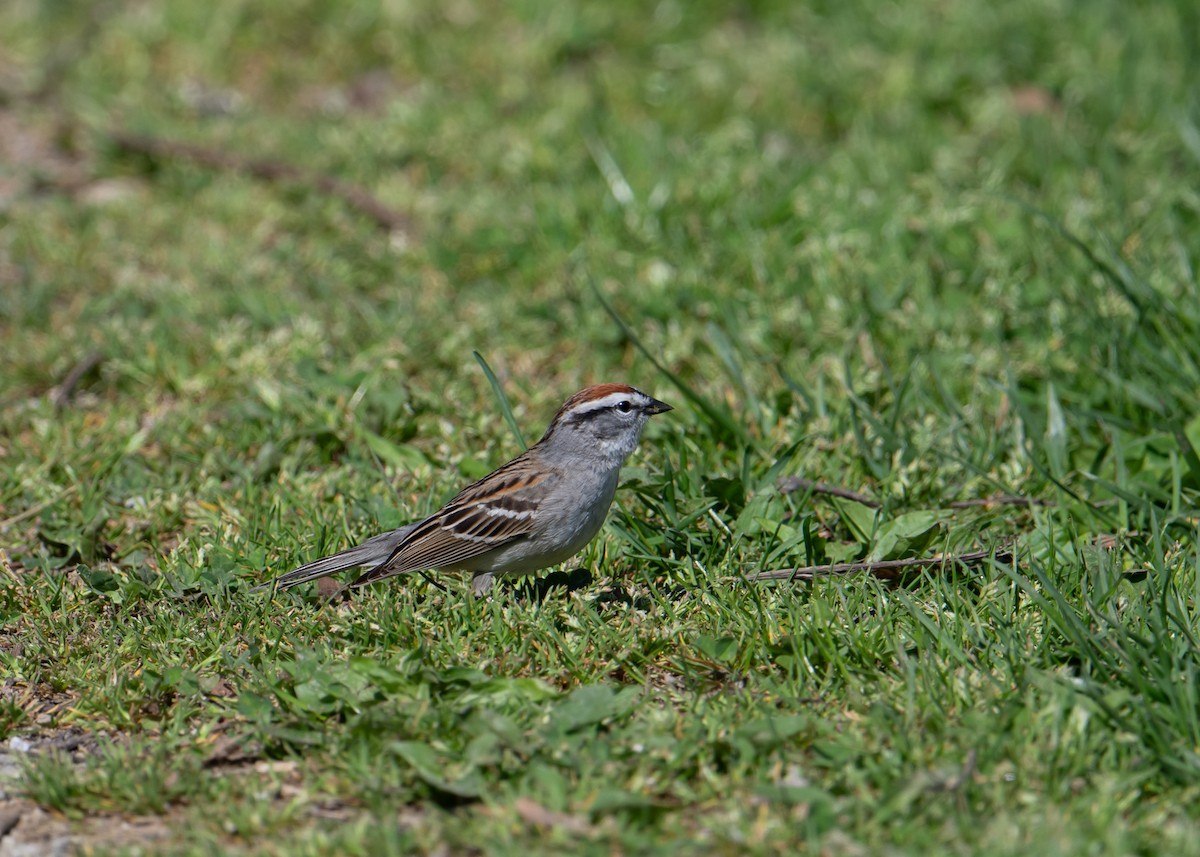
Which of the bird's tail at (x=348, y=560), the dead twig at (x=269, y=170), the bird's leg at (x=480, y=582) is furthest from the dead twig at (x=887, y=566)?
the dead twig at (x=269, y=170)

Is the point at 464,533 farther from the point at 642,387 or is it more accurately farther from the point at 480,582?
the point at 642,387

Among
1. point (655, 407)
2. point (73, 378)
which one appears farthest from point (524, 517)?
point (73, 378)

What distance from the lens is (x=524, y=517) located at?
5.24 metres

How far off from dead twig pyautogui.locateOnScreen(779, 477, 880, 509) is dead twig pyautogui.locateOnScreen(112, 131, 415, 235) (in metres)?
3.63

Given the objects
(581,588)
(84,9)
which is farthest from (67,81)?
(581,588)

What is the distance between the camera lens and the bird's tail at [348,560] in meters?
5.21

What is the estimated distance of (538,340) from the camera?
7457mm

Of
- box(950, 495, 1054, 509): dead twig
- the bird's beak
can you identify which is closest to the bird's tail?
the bird's beak

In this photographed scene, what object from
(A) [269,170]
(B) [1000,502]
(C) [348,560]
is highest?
(A) [269,170]

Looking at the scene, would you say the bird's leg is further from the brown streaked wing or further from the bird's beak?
the bird's beak

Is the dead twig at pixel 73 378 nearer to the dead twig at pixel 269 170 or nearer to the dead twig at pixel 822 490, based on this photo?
the dead twig at pixel 269 170

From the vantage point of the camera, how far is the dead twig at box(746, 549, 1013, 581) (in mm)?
5184

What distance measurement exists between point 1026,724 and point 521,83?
22.2ft

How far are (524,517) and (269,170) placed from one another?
4.72m
